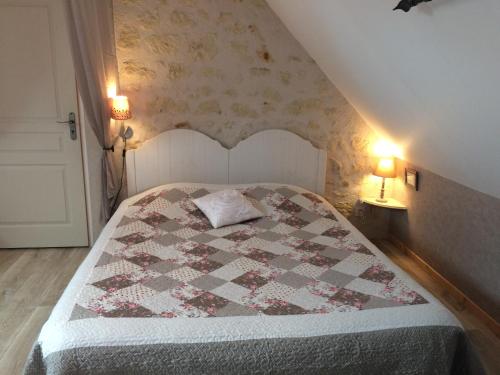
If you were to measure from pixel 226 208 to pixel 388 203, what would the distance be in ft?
4.83

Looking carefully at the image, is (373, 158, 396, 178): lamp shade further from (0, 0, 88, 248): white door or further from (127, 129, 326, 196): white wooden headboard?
Result: (0, 0, 88, 248): white door

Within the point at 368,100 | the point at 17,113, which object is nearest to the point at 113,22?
the point at 17,113

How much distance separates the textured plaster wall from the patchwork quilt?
0.70m

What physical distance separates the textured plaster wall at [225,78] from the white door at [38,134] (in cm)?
48

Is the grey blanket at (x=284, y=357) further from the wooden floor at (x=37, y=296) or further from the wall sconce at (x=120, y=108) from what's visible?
the wall sconce at (x=120, y=108)

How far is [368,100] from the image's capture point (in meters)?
2.93

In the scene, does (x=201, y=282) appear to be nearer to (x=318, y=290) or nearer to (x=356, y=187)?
(x=318, y=290)

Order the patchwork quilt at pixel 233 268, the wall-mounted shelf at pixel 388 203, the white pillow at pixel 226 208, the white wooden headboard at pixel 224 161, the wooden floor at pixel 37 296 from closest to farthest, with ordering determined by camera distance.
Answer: the patchwork quilt at pixel 233 268, the wooden floor at pixel 37 296, the white pillow at pixel 226 208, the white wooden headboard at pixel 224 161, the wall-mounted shelf at pixel 388 203

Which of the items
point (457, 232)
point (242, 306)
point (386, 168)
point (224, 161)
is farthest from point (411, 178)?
point (242, 306)

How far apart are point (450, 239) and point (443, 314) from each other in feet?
4.30

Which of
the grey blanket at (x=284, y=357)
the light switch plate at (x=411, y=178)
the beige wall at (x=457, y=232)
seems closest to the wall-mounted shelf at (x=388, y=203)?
the beige wall at (x=457, y=232)

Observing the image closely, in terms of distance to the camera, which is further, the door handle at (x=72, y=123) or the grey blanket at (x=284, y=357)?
the door handle at (x=72, y=123)

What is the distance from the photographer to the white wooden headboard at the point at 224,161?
3258 mm

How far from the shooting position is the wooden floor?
7.23 feet
